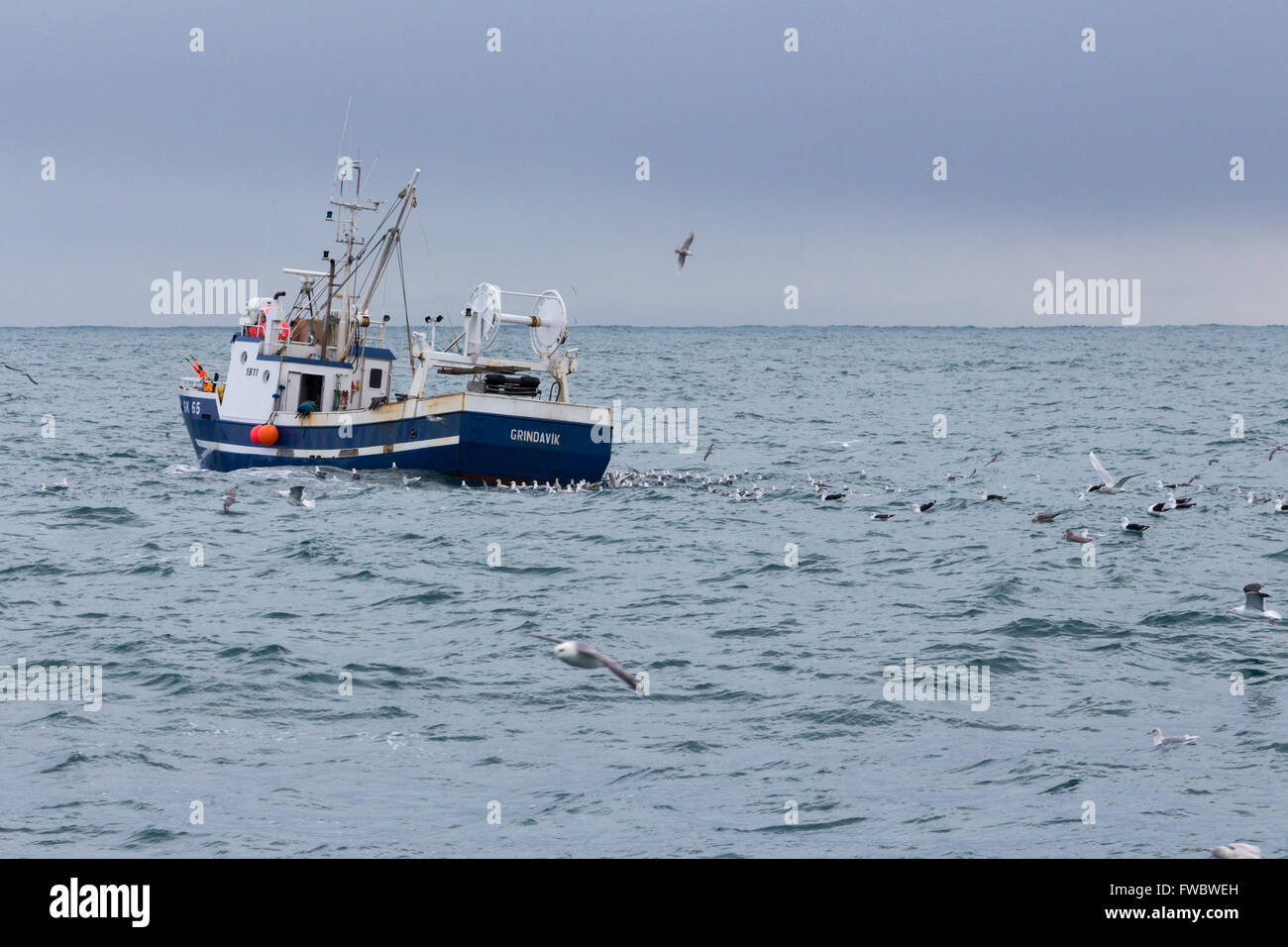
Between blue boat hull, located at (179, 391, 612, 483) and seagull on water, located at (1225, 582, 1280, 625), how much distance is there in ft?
56.4

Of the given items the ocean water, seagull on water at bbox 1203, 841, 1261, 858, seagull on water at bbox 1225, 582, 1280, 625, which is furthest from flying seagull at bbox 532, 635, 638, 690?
seagull on water at bbox 1225, 582, 1280, 625

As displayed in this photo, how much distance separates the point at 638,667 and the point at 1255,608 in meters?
9.25

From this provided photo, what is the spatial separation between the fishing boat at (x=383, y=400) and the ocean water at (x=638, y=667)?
3.42 feet

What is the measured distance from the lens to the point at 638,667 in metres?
17.9

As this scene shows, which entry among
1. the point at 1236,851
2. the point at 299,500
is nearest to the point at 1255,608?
the point at 1236,851

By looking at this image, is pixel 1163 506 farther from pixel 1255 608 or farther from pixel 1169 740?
pixel 1169 740

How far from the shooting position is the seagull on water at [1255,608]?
19922 mm

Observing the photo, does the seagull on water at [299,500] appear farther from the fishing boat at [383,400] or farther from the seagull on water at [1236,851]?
the seagull on water at [1236,851]

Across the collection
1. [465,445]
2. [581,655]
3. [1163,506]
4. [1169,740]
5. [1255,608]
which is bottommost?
[1169,740]

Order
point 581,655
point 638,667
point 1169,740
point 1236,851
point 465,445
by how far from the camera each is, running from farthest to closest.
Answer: point 465,445
point 638,667
point 1169,740
point 581,655
point 1236,851

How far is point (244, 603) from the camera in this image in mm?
22109

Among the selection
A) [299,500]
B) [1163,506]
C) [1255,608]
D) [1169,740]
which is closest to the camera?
[1169,740]

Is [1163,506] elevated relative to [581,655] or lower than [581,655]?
lower
